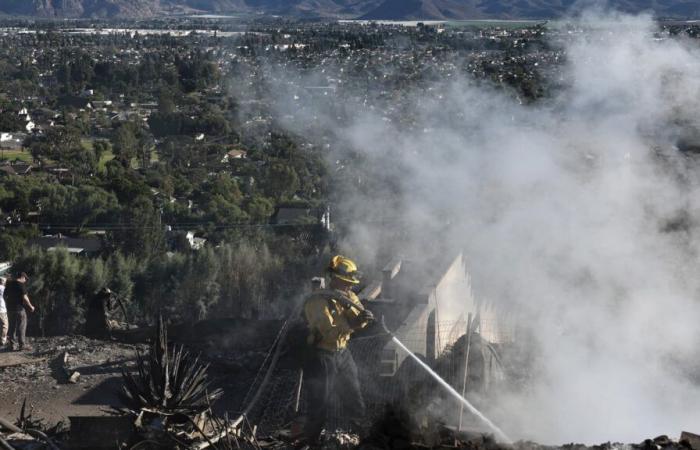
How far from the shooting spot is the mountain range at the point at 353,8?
33.0 m

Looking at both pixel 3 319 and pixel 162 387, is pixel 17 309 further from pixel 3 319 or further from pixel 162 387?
pixel 162 387

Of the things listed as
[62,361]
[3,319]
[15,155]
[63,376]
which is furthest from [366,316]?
[15,155]

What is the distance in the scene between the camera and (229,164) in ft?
121

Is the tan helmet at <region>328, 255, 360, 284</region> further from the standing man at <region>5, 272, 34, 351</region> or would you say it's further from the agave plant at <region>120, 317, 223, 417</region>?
the standing man at <region>5, 272, 34, 351</region>

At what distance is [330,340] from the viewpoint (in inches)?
241

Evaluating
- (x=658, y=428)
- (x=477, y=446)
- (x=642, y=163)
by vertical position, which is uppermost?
(x=642, y=163)

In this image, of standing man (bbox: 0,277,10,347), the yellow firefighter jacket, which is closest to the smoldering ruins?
standing man (bbox: 0,277,10,347)

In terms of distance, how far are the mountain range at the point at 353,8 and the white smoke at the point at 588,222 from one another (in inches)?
465

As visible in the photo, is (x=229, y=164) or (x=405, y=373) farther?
(x=229, y=164)

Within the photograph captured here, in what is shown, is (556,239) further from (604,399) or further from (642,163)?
(604,399)

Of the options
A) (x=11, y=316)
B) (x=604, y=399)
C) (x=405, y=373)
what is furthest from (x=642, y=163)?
(x=11, y=316)

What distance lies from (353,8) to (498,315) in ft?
294

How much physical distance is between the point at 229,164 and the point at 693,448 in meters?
32.4

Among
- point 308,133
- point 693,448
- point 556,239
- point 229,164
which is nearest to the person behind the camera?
point 693,448
